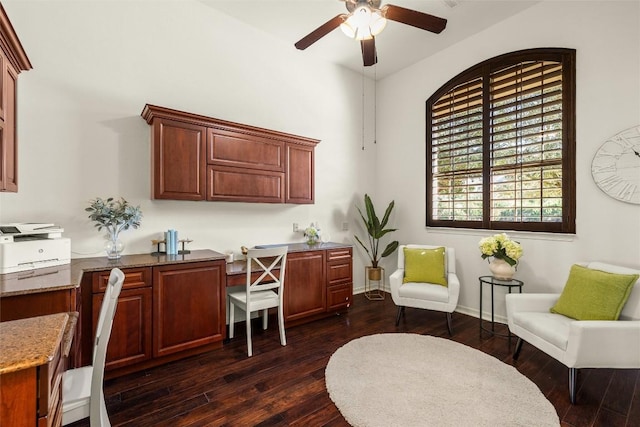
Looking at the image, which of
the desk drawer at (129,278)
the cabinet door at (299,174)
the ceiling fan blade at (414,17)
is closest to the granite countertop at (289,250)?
the cabinet door at (299,174)

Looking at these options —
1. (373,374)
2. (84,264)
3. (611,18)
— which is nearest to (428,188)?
(611,18)

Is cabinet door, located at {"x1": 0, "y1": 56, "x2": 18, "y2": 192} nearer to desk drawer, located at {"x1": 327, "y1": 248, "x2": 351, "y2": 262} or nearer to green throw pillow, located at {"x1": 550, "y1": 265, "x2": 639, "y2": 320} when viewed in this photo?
desk drawer, located at {"x1": 327, "y1": 248, "x2": 351, "y2": 262}

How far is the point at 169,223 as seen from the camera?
3.14m

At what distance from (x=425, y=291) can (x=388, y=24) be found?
10.3 ft

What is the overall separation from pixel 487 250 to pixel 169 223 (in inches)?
132

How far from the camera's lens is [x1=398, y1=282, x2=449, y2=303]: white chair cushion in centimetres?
325

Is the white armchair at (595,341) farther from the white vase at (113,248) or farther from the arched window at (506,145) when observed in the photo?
the white vase at (113,248)

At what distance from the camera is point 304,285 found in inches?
138

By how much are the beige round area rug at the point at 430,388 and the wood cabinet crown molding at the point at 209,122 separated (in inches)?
94.3

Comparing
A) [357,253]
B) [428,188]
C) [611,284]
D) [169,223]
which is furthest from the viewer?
[357,253]

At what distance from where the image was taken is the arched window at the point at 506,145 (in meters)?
3.16

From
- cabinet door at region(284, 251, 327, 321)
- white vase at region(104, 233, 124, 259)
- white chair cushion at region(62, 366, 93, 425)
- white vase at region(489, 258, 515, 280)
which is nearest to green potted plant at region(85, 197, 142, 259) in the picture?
white vase at region(104, 233, 124, 259)

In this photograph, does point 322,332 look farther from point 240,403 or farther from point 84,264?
point 84,264

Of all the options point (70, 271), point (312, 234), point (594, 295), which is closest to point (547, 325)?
point (594, 295)
